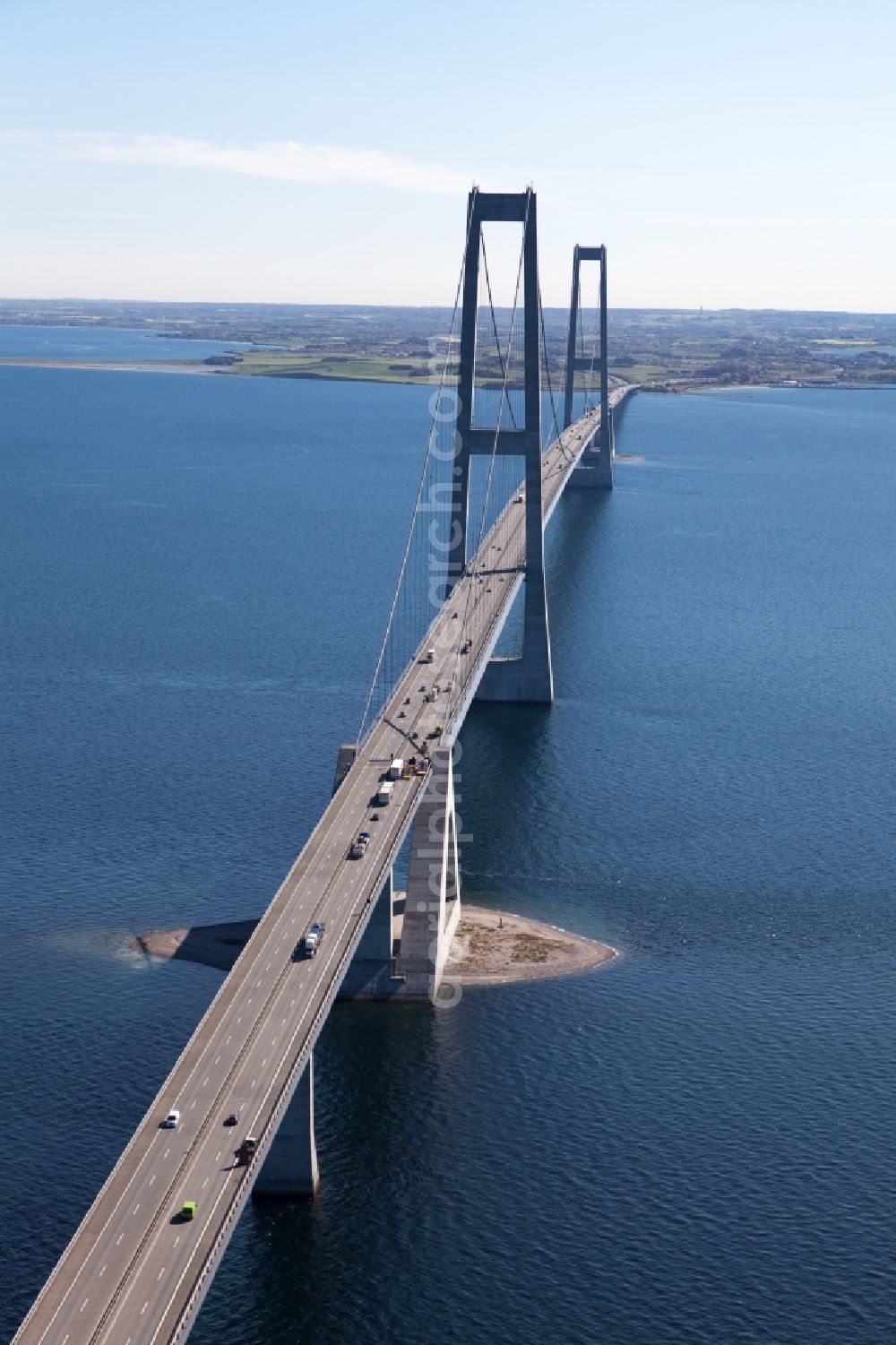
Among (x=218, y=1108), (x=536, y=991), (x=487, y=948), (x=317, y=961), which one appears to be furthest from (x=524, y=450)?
(x=218, y=1108)

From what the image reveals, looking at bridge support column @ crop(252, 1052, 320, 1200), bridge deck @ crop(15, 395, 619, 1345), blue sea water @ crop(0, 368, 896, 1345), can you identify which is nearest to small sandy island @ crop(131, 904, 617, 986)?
blue sea water @ crop(0, 368, 896, 1345)

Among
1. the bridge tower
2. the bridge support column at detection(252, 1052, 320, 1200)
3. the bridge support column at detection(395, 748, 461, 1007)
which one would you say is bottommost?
the bridge support column at detection(252, 1052, 320, 1200)

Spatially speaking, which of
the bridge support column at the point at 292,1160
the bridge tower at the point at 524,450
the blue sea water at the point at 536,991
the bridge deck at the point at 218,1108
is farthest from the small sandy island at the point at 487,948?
the bridge tower at the point at 524,450

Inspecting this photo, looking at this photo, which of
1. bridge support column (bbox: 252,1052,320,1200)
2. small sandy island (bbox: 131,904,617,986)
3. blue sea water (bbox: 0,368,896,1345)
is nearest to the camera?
blue sea water (bbox: 0,368,896,1345)

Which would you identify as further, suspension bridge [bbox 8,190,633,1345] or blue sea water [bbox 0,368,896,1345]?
blue sea water [bbox 0,368,896,1345]

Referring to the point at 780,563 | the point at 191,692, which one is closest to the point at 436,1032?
the point at 191,692

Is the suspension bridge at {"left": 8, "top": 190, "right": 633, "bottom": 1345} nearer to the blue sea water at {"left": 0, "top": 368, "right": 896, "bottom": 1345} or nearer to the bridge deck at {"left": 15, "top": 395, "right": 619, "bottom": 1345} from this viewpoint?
the bridge deck at {"left": 15, "top": 395, "right": 619, "bottom": 1345}

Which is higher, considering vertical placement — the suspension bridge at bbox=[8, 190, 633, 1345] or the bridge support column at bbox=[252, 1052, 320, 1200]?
the suspension bridge at bbox=[8, 190, 633, 1345]
